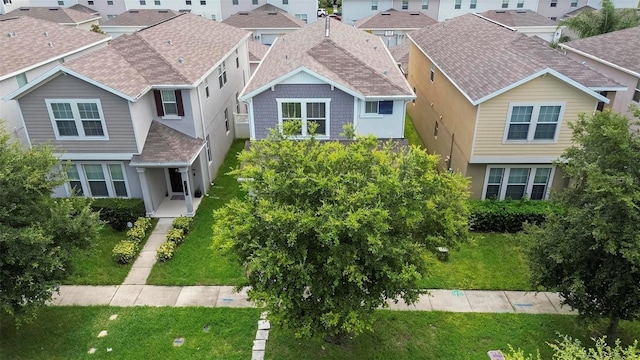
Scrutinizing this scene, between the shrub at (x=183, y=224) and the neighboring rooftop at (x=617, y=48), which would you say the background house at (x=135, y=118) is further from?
the neighboring rooftop at (x=617, y=48)

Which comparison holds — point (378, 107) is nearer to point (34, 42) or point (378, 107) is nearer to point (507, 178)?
point (507, 178)

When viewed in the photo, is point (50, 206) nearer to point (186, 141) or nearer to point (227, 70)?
point (186, 141)

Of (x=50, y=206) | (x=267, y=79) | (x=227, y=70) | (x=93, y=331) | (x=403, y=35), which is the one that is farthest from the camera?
(x=403, y=35)

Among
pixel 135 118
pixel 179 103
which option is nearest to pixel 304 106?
pixel 179 103

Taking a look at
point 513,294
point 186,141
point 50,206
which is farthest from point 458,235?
point 186,141

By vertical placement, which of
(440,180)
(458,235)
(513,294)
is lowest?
(513,294)

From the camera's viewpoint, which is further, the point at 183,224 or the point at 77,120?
the point at 183,224

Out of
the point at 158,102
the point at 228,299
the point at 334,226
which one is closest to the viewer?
the point at 334,226

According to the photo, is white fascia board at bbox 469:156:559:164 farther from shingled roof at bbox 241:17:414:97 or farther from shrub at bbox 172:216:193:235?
shrub at bbox 172:216:193:235
